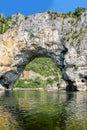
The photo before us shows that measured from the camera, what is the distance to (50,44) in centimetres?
9356

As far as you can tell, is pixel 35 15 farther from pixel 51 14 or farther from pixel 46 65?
pixel 46 65

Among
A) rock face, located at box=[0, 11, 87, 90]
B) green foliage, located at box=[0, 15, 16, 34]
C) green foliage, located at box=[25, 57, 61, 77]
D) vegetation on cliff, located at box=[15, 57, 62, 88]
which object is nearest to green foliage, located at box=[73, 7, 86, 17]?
rock face, located at box=[0, 11, 87, 90]

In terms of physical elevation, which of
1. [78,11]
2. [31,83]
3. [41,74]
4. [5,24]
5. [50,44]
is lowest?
[31,83]

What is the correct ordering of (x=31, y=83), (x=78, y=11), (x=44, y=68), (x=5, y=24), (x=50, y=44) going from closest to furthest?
(x=50, y=44), (x=78, y=11), (x=5, y=24), (x=31, y=83), (x=44, y=68)

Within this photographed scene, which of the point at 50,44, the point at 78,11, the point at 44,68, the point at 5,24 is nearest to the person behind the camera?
the point at 50,44

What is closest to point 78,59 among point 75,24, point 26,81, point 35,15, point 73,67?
point 73,67

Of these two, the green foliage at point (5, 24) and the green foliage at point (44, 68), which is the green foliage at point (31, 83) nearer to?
the green foliage at point (44, 68)

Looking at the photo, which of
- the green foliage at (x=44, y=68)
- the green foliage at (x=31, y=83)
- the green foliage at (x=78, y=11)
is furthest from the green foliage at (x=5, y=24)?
the green foliage at (x=44, y=68)

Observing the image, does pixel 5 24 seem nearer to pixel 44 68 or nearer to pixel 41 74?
pixel 41 74

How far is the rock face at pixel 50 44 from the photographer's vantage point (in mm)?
93125

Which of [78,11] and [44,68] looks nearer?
[78,11]

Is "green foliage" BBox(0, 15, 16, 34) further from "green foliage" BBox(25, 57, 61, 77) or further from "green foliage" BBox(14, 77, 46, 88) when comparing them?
"green foliage" BBox(25, 57, 61, 77)

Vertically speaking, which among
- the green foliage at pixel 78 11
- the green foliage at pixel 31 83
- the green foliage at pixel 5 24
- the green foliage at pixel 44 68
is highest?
the green foliage at pixel 78 11

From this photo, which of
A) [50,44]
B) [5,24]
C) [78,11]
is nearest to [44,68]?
[5,24]
